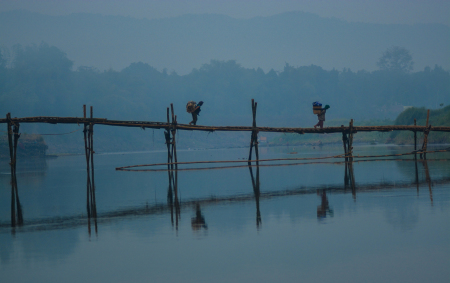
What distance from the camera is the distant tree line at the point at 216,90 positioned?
141 m

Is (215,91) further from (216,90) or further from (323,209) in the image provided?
(323,209)

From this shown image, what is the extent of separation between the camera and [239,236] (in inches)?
533

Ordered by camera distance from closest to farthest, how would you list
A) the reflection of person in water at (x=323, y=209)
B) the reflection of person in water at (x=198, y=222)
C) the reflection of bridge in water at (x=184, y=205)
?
the reflection of person in water at (x=198, y=222)
the reflection of person in water at (x=323, y=209)
the reflection of bridge in water at (x=184, y=205)

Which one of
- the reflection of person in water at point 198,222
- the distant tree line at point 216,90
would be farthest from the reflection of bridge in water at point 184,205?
the distant tree line at point 216,90

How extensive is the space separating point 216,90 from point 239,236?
166 meters

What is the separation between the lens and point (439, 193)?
1986 cm

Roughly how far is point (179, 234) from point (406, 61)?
7769 inches

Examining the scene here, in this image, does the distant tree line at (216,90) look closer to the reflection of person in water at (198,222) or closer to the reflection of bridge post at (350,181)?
the reflection of bridge post at (350,181)

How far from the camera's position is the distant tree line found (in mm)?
140750

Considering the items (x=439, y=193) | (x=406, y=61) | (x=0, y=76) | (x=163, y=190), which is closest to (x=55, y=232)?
(x=163, y=190)

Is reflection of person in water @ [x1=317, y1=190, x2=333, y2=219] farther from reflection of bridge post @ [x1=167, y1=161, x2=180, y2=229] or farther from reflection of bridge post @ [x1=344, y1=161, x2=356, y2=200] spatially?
reflection of bridge post @ [x1=167, y1=161, x2=180, y2=229]

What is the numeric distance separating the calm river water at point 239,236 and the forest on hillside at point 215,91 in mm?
118599

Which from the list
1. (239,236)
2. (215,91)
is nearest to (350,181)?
(239,236)

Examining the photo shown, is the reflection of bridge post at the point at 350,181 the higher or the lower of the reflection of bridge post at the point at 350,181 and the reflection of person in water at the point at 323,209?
the higher
